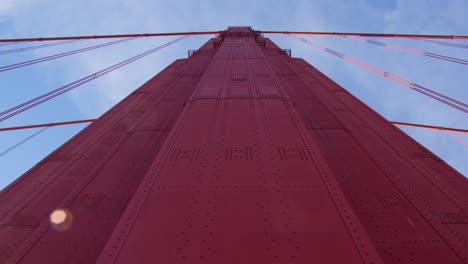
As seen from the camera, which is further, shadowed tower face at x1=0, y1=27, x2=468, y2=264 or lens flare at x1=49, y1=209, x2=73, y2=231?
lens flare at x1=49, y1=209, x2=73, y2=231

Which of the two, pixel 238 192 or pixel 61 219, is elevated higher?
pixel 238 192

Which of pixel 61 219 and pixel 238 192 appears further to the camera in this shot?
pixel 61 219

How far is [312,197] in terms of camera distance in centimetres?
399

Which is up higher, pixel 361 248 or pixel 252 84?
pixel 252 84

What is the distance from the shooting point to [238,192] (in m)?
4.11

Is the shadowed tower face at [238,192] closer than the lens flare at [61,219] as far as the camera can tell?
Yes

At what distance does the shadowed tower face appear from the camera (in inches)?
133

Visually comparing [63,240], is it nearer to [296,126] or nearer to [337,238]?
[337,238]

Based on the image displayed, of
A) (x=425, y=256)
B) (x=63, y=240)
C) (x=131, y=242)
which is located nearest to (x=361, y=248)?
(x=425, y=256)

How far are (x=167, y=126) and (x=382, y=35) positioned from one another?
13.0m

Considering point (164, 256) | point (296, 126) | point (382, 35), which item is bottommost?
point (164, 256)

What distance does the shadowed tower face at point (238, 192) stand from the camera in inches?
133

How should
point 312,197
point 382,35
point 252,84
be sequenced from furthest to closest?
1. point 382,35
2. point 252,84
3. point 312,197

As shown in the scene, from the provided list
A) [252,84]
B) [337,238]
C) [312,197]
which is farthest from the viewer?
[252,84]
